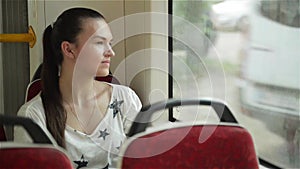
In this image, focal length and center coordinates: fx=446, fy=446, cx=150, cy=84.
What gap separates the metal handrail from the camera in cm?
273

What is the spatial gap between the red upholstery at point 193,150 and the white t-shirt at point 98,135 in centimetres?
47

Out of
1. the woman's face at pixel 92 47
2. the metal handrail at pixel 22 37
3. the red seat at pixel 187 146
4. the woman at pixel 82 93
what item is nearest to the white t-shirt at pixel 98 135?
the woman at pixel 82 93

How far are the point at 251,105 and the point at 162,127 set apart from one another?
78 centimetres

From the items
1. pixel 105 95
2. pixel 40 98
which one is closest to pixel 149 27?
pixel 105 95

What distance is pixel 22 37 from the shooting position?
2855mm

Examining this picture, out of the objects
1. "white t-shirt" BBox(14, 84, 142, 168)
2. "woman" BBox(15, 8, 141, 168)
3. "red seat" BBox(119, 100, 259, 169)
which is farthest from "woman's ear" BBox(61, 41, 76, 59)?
"red seat" BBox(119, 100, 259, 169)

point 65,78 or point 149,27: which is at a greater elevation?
point 149,27

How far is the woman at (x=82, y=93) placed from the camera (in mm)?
1598

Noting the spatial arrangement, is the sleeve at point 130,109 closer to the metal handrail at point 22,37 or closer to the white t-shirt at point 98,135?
the white t-shirt at point 98,135

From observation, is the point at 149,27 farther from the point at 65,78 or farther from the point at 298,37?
the point at 298,37

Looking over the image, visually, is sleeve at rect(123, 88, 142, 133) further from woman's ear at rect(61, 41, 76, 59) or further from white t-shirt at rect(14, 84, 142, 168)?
woman's ear at rect(61, 41, 76, 59)

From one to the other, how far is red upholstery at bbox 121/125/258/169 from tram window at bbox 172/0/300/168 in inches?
17.8

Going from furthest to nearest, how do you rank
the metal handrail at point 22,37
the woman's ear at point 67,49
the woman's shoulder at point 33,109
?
1. the metal handrail at point 22,37
2. the woman's ear at point 67,49
3. the woman's shoulder at point 33,109

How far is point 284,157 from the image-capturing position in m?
1.72
